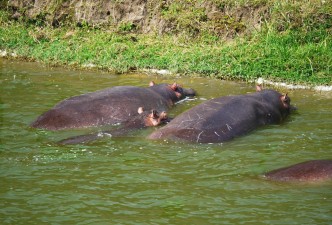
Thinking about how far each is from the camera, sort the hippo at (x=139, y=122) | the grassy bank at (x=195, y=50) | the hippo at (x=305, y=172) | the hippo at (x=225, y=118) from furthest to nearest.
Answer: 1. the grassy bank at (x=195, y=50)
2. the hippo at (x=139, y=122)
3. the hippo at (x=225, y=118)
4. the hippo at (x=305, y=172)

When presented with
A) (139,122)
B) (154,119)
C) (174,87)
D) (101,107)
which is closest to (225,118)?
(154,119)

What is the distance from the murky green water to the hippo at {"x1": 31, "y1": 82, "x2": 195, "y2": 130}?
28cm

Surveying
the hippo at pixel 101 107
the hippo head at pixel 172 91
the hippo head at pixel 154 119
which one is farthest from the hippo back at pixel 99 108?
the hippo head at pixel 154 119

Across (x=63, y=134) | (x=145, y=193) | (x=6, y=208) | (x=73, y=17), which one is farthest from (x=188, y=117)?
(x=73, y=17)

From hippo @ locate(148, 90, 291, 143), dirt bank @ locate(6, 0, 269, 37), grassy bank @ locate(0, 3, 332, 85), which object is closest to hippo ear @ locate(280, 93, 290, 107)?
hippo @ locate(148, 90, 291, 143)

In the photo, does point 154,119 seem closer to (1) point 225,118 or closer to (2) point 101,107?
(2) point 101,107

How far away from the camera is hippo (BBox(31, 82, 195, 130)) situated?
31.7 feet

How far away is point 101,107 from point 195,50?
13.5 feet

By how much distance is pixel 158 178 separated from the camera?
7398 millimetres

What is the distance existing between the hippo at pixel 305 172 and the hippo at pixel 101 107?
3.42 metres

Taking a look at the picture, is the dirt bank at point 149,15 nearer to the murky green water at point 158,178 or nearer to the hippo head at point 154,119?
the murky green water at point 158,178

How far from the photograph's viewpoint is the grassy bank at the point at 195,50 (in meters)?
12.4

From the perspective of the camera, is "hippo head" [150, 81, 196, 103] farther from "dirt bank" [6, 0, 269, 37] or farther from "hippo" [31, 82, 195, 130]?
"dirt bank" [6, 0, 269, 37]

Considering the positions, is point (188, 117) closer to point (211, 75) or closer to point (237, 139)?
point (237, 139)
